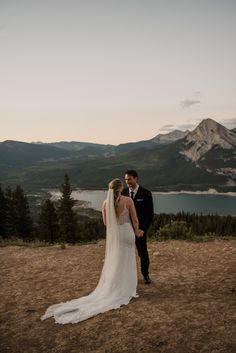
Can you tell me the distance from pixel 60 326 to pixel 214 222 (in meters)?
99.4

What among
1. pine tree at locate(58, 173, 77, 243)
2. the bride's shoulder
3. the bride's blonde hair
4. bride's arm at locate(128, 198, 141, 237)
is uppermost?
the bride's blonde hair

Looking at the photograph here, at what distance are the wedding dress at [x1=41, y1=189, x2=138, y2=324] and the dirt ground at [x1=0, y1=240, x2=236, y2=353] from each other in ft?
1.28

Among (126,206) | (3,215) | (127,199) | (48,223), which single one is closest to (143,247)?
(126,206)

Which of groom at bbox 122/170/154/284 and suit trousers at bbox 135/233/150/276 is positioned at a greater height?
groom at bbox 122/170/154/284

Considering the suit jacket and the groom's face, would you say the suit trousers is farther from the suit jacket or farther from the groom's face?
the groom's face

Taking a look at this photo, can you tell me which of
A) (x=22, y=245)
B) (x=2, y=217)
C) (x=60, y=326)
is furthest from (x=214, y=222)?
(x=60, y=326)

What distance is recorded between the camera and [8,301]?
9.88 m

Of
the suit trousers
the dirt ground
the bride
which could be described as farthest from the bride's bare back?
the dirt ground

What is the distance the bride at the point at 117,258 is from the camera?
352 inches

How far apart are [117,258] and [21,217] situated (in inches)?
1686

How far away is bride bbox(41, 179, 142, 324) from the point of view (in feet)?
29.3

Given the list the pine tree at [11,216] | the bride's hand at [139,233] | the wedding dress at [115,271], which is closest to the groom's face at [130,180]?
the wedding dress at [115,271]

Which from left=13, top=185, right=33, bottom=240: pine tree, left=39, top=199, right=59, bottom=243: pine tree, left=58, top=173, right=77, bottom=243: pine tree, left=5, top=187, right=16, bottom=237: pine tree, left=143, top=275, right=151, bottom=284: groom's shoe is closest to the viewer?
left=143, top=275, right=151, bottom=284: groom's shoe

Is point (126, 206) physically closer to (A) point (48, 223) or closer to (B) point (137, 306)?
(B) point (137, 306)
